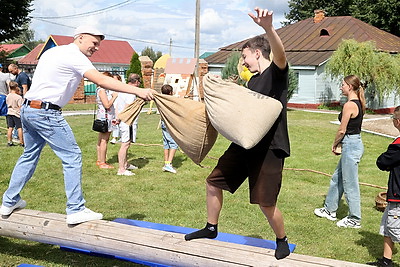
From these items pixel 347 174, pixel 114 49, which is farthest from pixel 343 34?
pixel 114 49

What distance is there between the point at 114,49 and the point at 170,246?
64.2m

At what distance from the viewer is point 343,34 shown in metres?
30.6

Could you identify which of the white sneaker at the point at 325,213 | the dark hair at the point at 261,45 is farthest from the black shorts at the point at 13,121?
the dark hair at the point at 261,45

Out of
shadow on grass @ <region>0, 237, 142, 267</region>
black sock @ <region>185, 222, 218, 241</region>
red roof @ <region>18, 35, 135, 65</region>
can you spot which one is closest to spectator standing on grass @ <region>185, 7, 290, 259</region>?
black sock @ <region>185, 222, 218, 241</region>

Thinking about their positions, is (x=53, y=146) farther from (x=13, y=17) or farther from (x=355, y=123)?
(x=13, y=17)

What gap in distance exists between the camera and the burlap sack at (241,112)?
367cm

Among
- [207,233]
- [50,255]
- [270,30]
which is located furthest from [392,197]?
[50,255]

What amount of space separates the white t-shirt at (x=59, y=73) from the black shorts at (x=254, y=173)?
1623 millimetres

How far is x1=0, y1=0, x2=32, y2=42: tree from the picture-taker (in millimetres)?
33031

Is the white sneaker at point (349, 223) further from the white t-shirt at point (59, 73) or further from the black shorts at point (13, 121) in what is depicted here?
the black shorts at point (13, 121)

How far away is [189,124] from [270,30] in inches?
48.8

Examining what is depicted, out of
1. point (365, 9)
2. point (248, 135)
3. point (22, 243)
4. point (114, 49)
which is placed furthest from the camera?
point (114, 49)

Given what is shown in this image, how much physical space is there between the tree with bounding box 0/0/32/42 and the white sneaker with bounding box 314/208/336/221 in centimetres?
3224

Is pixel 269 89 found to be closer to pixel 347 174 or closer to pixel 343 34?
pixel 347 174
